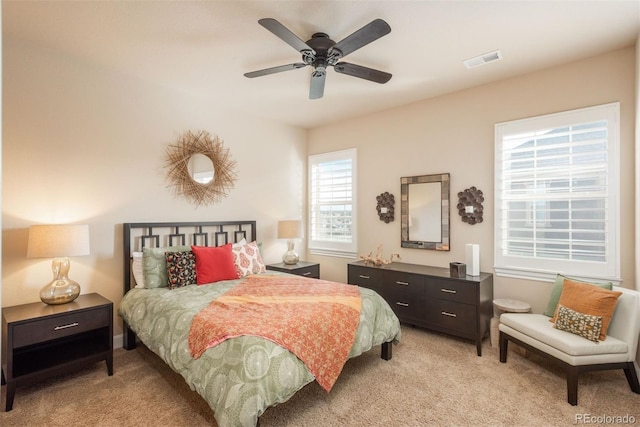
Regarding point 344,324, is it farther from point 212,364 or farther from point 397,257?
point 397,257

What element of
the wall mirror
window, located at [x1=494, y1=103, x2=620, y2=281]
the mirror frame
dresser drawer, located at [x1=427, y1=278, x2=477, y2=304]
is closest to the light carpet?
dresser drawer, located at [x1=427, y1=278, x2=477, y2=304]

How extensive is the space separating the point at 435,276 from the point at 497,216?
933mm

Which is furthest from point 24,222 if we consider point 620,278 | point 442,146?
point 620,278

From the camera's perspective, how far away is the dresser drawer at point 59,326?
258 cm

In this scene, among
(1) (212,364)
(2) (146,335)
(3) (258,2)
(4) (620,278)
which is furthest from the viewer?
(4) (620,278)

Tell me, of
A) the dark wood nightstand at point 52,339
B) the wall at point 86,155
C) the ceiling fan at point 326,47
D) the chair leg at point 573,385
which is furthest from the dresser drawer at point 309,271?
the chair leg at point 573,385

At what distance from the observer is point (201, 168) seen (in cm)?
424

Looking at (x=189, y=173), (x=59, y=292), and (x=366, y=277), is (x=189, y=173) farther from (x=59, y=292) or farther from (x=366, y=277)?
(x=366, y=277)

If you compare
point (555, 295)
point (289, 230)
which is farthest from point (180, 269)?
point (555, 295)

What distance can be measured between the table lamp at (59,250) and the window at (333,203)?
3217 mm

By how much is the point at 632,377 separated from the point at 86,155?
4983mm

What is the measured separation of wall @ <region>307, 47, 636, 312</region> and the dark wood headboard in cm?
148

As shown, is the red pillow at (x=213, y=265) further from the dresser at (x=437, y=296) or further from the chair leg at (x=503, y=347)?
the chair leg at (x=503, y=347)

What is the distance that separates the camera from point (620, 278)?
3064 mm
